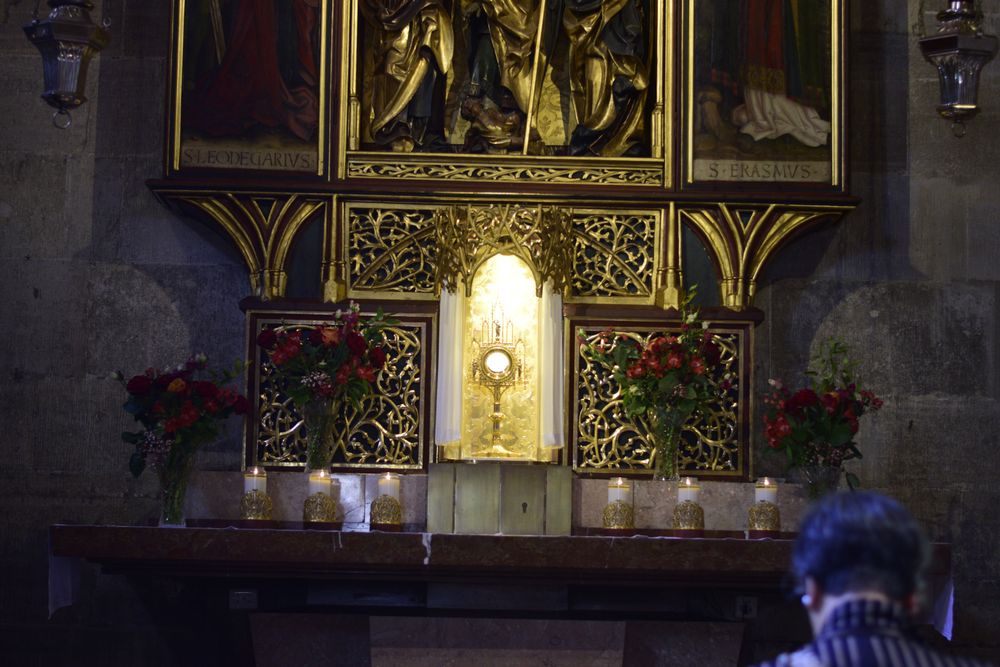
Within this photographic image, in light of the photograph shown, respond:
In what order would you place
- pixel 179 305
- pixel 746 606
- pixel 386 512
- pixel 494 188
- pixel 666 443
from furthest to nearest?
pixel 179 305 < pixel 494 188 < pixel 666 443 < pixel 386 512 < pixel 746 606

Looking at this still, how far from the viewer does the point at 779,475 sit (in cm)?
755

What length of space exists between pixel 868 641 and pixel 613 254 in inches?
196

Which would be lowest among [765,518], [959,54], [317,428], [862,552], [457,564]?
[457,564]

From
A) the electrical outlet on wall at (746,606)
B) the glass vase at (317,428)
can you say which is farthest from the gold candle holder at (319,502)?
the electrical outlet on wall at (746,606)

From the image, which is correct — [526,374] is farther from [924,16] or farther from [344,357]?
[924,16]

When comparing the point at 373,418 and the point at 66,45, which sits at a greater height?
the point at 66,45

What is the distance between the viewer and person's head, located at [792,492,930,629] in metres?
2.46

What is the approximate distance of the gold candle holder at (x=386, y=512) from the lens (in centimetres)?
671

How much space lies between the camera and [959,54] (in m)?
6.95

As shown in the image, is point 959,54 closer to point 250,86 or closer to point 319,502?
point 250,86

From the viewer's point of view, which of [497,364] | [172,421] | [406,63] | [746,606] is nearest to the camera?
[746,606]

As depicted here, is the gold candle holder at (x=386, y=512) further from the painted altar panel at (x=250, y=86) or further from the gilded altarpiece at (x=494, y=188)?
the painted altar panel at (x=250, y=86)

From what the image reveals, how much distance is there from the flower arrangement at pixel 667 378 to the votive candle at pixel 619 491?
0.27 metres

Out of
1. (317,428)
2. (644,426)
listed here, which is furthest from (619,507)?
(317,428)
